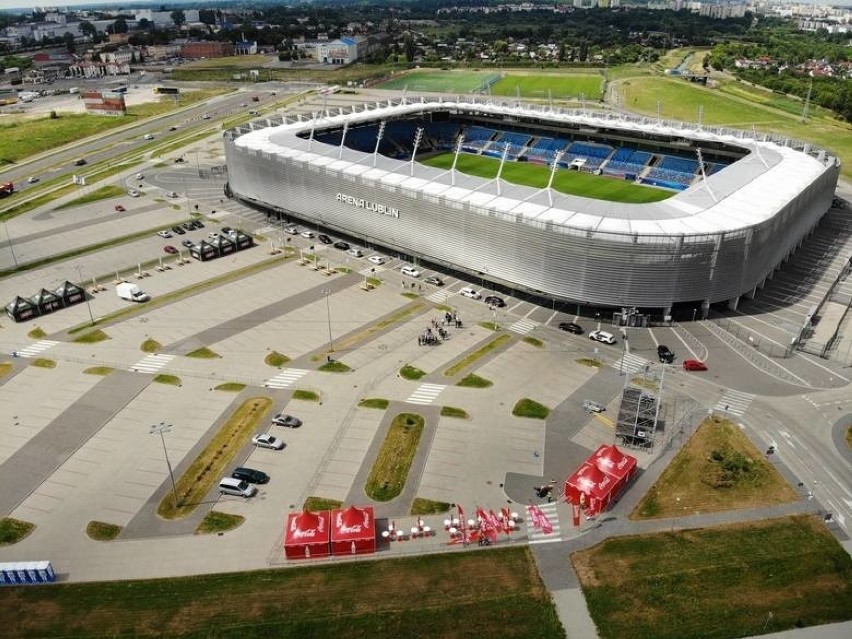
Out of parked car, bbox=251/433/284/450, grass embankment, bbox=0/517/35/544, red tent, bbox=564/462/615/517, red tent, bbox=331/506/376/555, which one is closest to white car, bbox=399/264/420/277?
parked car, bbox=251/433/284/450

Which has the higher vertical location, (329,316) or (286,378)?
(329,316)

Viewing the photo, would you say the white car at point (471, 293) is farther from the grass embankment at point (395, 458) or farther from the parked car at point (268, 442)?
the parked car at point (268, 442)

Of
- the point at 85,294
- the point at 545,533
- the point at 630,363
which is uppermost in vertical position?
the point at 85,294

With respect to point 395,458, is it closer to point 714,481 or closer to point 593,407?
point 593,407

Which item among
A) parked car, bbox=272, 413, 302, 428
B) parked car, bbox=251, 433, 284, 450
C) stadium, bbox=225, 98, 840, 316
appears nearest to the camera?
parked car, bbox=251, 433, 284, 450

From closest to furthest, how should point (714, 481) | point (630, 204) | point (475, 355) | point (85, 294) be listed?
point (714, 481)
point (475, 355)
point (85, 294)
point (630, 204)

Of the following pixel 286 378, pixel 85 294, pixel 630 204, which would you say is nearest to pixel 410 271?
pixel 286 378

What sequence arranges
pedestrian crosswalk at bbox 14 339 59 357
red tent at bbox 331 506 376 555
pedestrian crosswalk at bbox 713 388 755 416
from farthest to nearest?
pedestrian crosswalk at bbox 14 339 59 357 < pedestrian crosswalk at bbox 713 388 755 416 < red tent at bbox 331 506 376 555

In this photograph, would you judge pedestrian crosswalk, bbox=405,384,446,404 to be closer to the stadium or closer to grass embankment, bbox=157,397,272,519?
grass embankment, bbox=157,397,272,519
